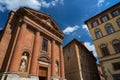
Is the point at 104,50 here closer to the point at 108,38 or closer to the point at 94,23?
the point at 108,38

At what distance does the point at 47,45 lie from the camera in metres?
14.3

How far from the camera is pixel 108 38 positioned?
64.1ft

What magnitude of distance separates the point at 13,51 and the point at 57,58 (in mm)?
7609

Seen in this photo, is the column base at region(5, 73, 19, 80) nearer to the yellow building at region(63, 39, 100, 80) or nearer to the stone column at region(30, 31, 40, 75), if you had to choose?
the stone column at region(30, 31, 40, 75)

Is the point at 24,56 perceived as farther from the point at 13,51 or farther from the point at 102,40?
the point at 102,40

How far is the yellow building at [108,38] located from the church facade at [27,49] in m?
9.84

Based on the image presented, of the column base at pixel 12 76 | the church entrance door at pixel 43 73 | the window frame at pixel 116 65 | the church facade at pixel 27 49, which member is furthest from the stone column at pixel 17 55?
the window frame at pixel 116 65

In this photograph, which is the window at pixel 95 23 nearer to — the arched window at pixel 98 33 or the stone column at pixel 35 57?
the arched window at pixel 98 33

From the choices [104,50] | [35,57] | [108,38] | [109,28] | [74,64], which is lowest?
[35,57]

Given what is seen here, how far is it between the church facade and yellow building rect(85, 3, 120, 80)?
9844mm

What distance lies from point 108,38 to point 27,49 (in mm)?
16852

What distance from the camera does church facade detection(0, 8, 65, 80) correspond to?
8.87 metres

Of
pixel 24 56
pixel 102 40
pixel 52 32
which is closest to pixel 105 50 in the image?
pixel 102 40

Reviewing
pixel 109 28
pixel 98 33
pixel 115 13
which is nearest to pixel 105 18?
pixel 115 13
